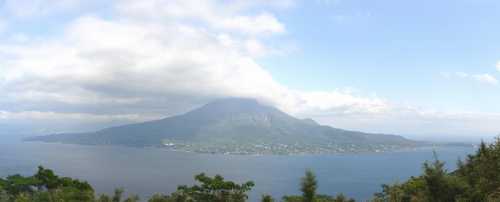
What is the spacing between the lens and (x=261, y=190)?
5177 inches

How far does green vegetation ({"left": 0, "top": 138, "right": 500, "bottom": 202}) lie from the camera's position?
93.1ft

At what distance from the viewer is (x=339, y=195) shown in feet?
155

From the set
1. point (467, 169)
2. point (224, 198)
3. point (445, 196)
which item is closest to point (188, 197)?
point (224, 198)

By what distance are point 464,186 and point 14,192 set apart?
51640 mm

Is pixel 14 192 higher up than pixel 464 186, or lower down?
lower down

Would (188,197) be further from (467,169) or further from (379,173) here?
(379,173)

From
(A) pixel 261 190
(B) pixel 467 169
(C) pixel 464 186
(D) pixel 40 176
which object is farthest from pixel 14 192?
(A) pixel 261 190

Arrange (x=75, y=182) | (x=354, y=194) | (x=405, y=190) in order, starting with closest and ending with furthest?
(x=405, y=190) < (x=75, y=182) < (x=354, y=194)

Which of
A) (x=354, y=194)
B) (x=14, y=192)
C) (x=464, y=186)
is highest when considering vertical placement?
(x=464, y=186)

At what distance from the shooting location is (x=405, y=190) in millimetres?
41625

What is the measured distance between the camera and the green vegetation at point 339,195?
2838 cm

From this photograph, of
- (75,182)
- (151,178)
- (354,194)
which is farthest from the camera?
(151,178)

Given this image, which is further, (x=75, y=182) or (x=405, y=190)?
(x=75, y=182)

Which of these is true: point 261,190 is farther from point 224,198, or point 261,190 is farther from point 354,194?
point 224,198
